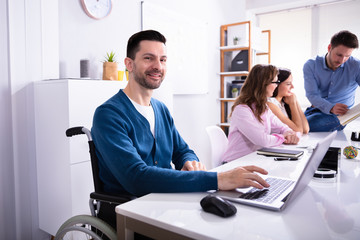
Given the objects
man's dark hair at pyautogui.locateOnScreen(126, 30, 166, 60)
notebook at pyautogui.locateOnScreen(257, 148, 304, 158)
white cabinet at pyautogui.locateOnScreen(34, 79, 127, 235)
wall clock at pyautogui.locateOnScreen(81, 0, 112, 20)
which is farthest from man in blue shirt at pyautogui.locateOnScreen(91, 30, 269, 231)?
wall clock at pyautogui.locateOnScreen(81, 0, 112, 20)

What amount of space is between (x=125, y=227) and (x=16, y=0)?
6.27 feet

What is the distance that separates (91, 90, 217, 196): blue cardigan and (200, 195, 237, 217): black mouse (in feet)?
0.49

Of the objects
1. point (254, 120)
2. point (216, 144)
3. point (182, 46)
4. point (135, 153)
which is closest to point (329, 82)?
point (254, 120)

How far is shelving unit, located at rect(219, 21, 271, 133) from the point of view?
4.25m

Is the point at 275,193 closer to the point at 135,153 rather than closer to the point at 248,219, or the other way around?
the point at 248,219

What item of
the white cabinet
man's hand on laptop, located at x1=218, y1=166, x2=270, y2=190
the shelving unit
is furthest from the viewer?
the shelving unit

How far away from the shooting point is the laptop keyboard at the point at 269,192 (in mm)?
957

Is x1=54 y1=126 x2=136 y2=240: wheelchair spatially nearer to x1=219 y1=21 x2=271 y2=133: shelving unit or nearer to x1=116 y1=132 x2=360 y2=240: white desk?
x1=116 y1=132 x2=360 y2=240: white desk

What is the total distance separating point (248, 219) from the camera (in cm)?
81

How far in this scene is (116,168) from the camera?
1099 millimetres

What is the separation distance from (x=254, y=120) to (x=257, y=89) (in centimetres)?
28

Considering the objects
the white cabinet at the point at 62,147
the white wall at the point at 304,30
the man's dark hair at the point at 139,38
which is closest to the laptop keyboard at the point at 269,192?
the man's dark hair at the point at 139,38

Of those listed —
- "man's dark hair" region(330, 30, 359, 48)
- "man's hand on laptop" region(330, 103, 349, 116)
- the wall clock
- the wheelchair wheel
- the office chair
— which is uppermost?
the wall clock

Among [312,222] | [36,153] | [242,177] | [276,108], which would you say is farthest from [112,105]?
[276,108]
